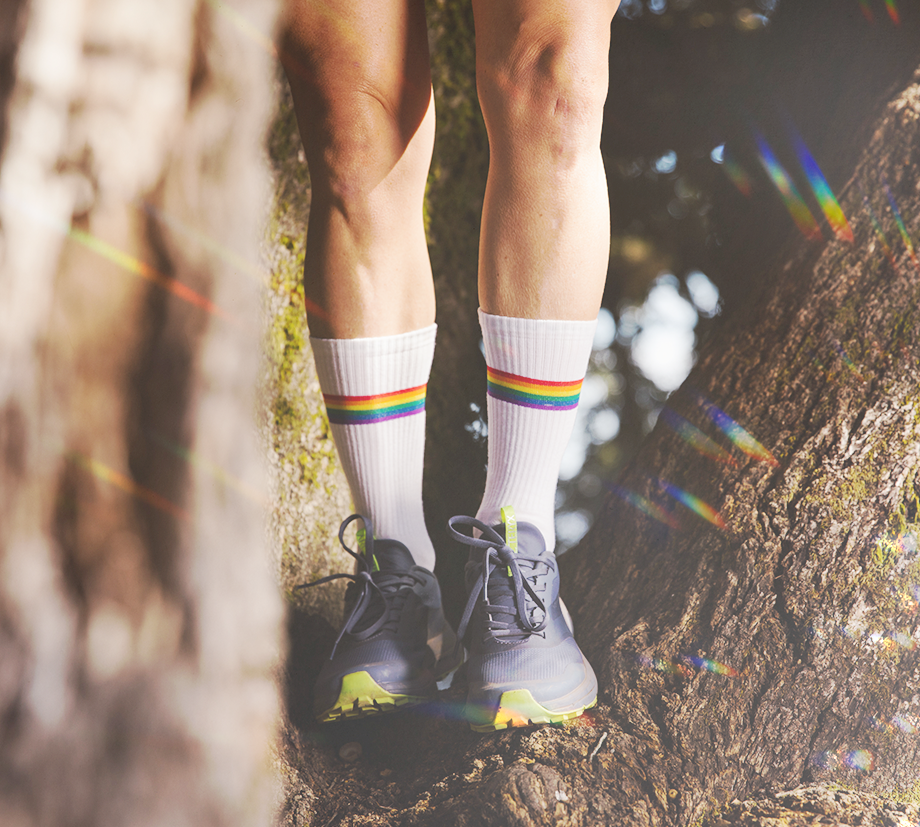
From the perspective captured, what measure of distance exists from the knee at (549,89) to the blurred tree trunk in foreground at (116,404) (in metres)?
0.60

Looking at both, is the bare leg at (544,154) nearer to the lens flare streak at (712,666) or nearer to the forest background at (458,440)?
the forest background at (458,440)

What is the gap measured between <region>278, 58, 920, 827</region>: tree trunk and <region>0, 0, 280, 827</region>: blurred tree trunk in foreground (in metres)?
0.50

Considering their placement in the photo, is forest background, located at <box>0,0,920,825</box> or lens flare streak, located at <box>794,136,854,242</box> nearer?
forest background, located at <box>0,0,920,825</box>

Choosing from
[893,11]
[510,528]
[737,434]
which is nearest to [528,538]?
[510,528]

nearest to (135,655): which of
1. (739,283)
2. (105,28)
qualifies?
(105,28)

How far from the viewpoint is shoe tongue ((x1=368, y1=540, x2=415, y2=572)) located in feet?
2.91

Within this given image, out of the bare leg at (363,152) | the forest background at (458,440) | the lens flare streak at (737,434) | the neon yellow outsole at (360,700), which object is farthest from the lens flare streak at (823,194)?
the neon yellow outsole at (360,700)

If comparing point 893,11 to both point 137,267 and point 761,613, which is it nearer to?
point 761,613

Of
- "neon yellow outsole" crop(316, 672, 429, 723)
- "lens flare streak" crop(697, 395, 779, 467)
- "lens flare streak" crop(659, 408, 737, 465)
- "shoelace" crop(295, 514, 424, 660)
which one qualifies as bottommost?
"neon yellow outsole" crop(316, 672, 429, 723)

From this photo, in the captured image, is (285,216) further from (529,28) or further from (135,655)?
(135,655)

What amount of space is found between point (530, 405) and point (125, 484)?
0.67 meters

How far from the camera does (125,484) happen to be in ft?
0.70

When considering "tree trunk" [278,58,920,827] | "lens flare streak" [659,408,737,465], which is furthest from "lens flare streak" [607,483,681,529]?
"lens flare streak" [659,408,737,465]

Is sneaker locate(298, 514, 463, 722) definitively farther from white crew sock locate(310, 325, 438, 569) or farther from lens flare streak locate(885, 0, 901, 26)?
lens flare streak locate(885, 0, 901, 26)
